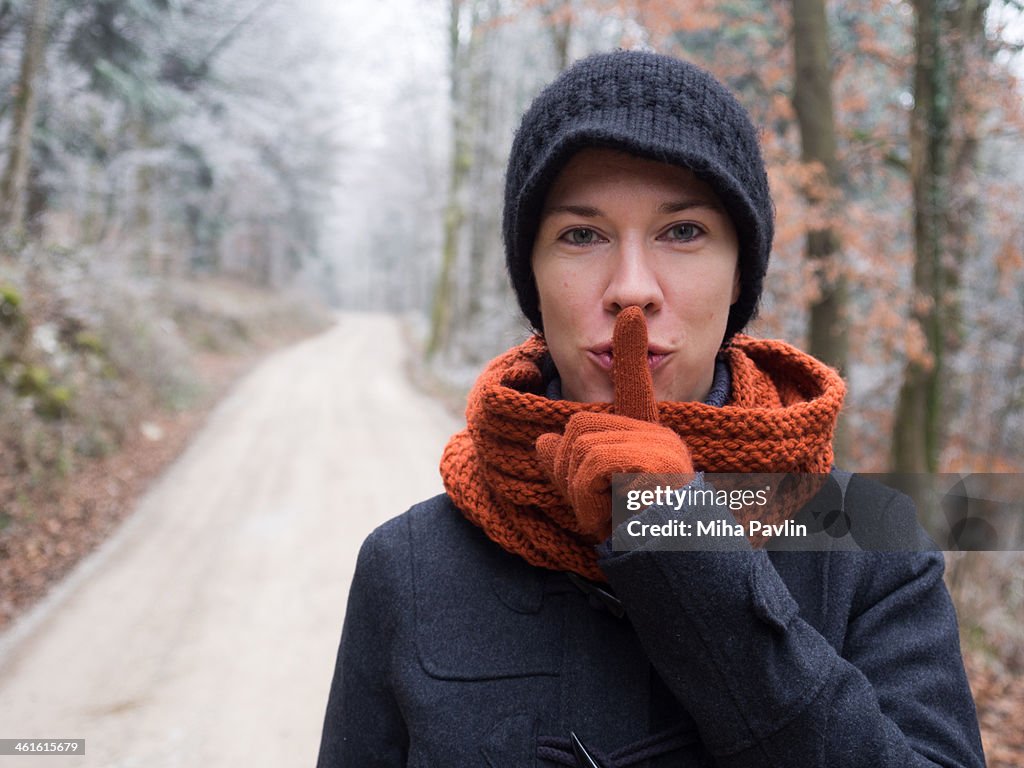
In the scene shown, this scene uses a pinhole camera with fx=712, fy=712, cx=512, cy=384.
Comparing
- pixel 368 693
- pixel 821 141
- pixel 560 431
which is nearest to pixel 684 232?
pixel 560 431

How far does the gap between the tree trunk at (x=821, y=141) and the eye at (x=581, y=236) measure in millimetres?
5388

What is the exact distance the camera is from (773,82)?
1038cm

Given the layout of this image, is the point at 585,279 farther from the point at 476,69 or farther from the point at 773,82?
the point at 476,69

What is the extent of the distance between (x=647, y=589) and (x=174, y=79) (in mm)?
20896

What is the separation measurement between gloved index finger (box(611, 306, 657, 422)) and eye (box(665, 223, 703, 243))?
0.22m

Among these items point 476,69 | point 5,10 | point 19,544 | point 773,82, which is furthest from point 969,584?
point 476,69

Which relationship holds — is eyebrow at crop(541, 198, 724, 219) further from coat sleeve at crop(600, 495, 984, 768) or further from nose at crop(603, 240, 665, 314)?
coat sleeve at crop(600, 495, 984, 768)

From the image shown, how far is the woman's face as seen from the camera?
1.26 metres

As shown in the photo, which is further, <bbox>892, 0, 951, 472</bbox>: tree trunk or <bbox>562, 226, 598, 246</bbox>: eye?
<bbox>892, 0, 951, 472</bbox>: tree trunk

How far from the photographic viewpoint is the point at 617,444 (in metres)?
1.06

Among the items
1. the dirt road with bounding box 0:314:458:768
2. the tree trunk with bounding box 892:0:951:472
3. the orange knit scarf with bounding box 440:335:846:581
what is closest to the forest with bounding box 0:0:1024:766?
the tree trunk with bounding box 892:0:951:472

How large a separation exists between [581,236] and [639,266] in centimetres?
14

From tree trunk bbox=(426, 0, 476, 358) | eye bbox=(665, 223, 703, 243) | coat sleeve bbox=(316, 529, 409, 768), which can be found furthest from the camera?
tree trunk bbox=(426, 0, 476, 358)

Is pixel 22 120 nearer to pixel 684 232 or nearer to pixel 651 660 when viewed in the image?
pixel 684 232
